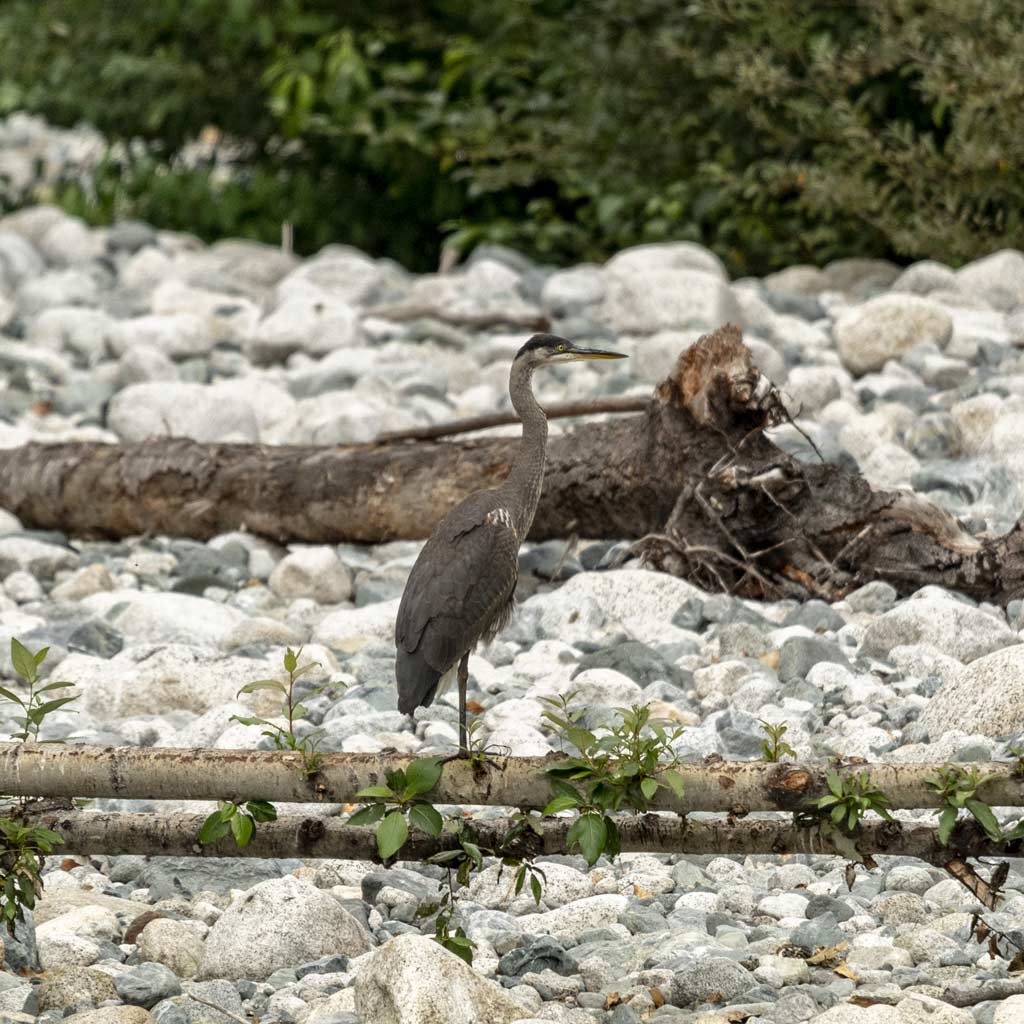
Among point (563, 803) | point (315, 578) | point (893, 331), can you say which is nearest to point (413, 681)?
point (563, 803)

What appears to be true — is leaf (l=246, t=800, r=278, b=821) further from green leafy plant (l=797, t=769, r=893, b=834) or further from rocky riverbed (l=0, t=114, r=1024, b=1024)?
green leafy plant (l=797, t=769, r=893, b=834)

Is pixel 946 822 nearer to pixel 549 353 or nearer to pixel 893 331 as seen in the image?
pixel 549 353

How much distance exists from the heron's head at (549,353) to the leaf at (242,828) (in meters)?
1.96

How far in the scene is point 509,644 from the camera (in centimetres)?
569

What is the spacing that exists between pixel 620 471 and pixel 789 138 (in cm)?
448

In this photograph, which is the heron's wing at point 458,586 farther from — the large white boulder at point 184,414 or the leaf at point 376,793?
the large white boulder at point 184,414

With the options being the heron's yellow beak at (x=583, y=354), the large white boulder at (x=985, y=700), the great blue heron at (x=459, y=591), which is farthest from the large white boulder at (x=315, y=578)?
the large white boulder at (x=985, y=700)

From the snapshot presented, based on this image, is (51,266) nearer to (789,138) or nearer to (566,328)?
(566,328)

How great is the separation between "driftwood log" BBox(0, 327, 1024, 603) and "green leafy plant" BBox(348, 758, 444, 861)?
2.85 meters

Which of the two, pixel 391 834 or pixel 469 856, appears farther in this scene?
pixel 469 856

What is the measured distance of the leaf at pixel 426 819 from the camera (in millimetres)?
3266

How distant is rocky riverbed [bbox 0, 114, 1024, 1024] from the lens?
11.5 ft

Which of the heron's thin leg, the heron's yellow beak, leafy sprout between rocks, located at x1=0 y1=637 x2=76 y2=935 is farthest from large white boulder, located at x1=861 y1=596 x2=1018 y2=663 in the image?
leafy sprout between rocks, located at x1=0 y1=637 x2=76 y2=935

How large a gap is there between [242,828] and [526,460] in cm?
162
